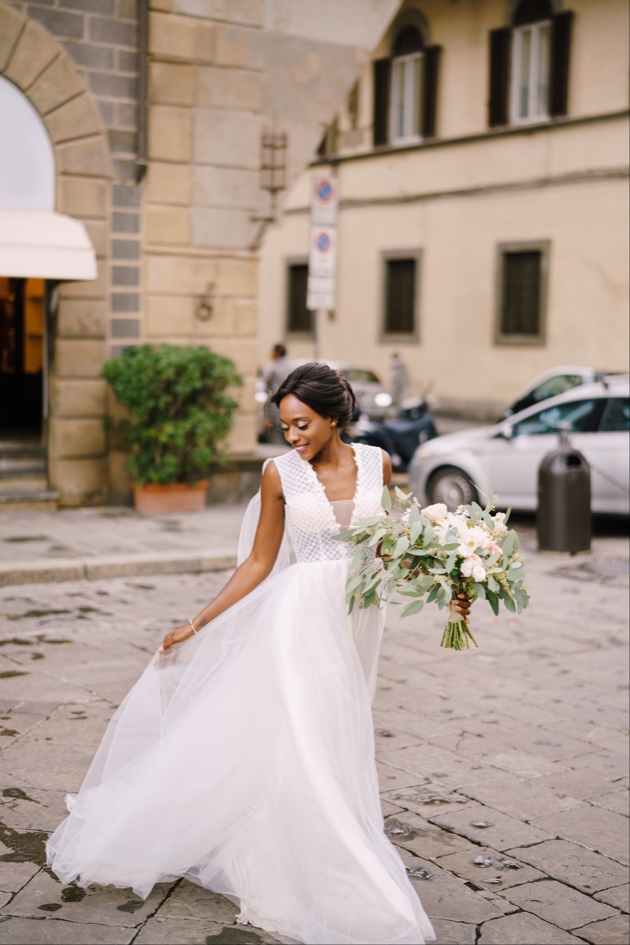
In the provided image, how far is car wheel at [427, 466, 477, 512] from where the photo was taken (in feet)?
41.1

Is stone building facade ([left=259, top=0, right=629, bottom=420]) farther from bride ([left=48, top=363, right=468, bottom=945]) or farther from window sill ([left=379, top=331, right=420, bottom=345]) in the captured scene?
bride ([left=48, top=363, right=468, bottom=945])

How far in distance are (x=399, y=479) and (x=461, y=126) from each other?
9.05 m

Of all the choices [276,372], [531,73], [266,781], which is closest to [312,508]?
[266,781]

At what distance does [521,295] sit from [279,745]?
16.7 m

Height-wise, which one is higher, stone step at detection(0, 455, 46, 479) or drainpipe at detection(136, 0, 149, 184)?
drainpipe at detection(136, 0, 149, 184)

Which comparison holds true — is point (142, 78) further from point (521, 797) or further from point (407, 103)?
point (407, 103)

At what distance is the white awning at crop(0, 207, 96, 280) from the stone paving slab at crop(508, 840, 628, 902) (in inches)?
317

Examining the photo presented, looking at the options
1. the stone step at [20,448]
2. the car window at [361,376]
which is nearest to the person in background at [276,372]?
the car window at [361,376]

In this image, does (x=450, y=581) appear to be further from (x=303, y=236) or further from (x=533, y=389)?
Result: (x=303, y=236)

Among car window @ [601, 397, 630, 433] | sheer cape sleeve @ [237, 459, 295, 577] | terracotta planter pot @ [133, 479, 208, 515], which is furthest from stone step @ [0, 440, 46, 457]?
sheer cape sleeve @ [237, 459, 295, 577]

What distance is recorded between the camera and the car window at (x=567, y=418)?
1169cm

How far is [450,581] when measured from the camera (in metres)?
3.39

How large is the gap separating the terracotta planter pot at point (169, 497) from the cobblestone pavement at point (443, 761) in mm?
3094

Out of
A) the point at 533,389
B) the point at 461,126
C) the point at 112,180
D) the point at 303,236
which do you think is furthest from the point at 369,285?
the point at 112,180
